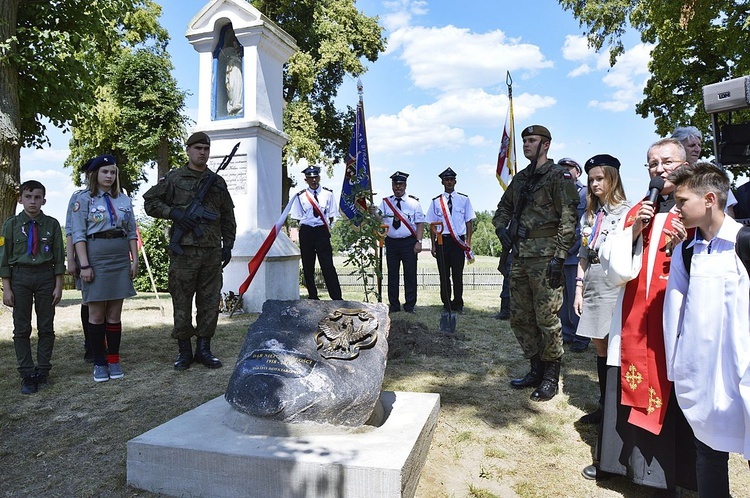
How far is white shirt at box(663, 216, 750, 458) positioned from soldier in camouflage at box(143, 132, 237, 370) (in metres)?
3.94

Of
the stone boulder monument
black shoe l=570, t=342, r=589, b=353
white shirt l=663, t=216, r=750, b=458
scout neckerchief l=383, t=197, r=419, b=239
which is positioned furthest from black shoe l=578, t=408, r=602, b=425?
the stone boulder monument

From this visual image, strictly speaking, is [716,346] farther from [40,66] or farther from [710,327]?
[40,66]

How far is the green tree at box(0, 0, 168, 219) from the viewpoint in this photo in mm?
8398

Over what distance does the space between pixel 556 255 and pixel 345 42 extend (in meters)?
18.3

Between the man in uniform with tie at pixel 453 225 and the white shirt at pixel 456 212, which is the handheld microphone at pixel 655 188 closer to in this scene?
the man in uniform with tie at pixel 453 225

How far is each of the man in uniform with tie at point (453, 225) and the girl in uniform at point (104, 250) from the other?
4836 mm

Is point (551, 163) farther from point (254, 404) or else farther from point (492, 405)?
point (254, 404)

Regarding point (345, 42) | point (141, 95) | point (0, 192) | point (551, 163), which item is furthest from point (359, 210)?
point (141, 95)

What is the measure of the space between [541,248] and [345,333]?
1.81m

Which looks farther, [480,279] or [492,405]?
[480,279]

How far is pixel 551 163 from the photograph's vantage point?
13.9 ft

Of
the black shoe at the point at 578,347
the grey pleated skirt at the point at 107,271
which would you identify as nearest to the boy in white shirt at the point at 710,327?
the black shoe at the point at 578,347

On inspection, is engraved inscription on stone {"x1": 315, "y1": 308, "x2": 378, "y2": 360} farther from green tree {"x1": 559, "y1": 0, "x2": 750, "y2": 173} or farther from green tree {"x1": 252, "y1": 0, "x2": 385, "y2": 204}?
green tree {"x1": 252, "y1": 0, "x2": 385, "y2": 204}

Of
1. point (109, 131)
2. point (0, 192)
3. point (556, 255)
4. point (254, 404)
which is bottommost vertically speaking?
point (254, 404)
